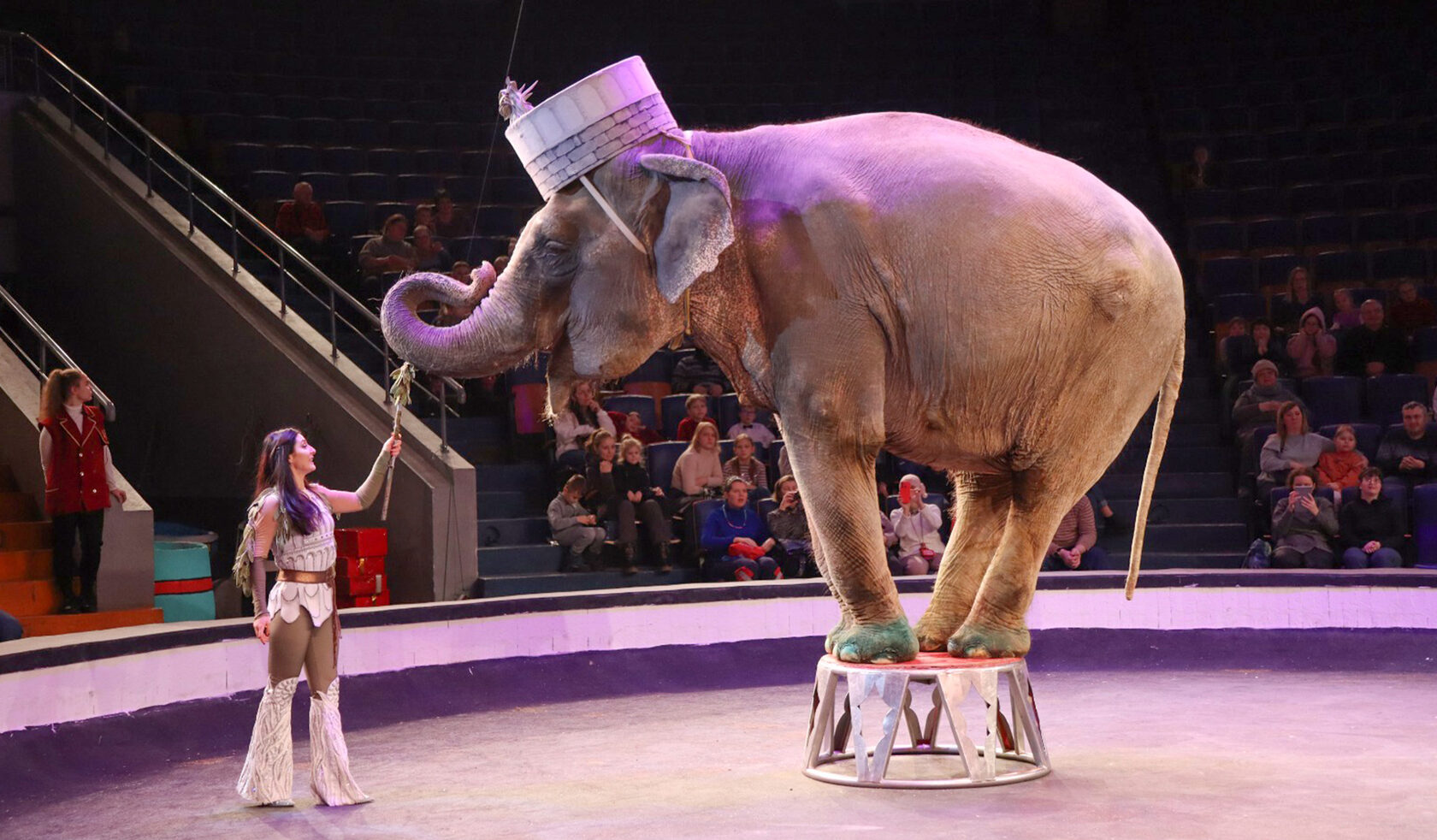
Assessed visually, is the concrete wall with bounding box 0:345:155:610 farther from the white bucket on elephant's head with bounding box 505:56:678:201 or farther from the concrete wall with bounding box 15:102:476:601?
the white bucket on elephant's head with bounding box 505:56:678:201

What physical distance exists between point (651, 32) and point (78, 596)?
11.2 metres

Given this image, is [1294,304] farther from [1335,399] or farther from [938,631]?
[938,631]

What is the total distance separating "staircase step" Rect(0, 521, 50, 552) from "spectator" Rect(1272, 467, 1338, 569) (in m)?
7.43

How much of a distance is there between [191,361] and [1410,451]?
8455 mm

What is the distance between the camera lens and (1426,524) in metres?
10.1

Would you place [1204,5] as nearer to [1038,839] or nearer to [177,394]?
[177,394]

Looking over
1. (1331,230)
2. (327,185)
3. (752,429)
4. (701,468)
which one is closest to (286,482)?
(701,468)

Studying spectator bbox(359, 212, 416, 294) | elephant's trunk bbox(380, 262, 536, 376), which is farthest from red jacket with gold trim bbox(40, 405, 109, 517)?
elephant's trunk bbox(380, 262, 536, 376)

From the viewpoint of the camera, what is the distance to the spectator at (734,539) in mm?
10391

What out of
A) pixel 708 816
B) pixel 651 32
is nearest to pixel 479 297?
pixel 708 816

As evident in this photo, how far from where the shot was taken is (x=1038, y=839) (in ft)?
13.9

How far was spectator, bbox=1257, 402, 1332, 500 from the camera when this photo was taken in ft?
35.4

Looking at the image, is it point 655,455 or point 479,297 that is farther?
point 655,455

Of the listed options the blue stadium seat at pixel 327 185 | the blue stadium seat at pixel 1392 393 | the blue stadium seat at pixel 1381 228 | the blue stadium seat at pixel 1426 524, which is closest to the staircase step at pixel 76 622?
the blue stadium seat at pixel 327 185
